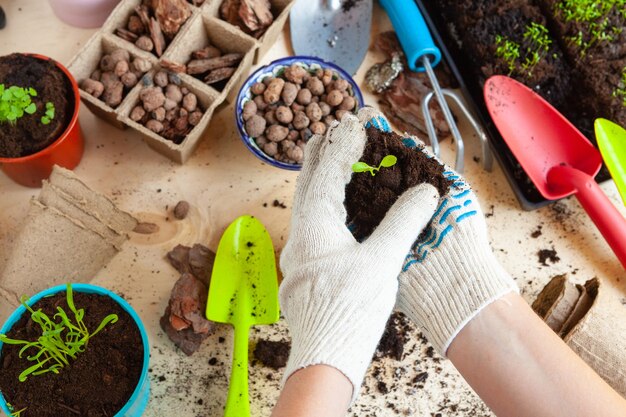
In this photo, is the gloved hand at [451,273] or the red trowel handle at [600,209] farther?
the red trowel handle at [600,209]

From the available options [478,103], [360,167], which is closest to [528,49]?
[478,103]

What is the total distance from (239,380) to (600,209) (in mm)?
771

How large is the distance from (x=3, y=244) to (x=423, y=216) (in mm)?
794

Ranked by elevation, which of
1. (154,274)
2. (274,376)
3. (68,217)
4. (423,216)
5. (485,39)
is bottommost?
(274,376)

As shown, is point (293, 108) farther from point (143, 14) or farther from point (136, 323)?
point (136, 323)

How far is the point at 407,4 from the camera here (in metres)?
1.31

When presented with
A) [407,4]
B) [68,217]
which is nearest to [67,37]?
[68,217]

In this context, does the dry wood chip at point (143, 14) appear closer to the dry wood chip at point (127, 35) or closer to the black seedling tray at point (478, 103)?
the dry wood chip at point (127, 35)

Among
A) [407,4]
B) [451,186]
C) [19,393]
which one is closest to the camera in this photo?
[19,393]

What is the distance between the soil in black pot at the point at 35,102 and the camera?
1.06 metres

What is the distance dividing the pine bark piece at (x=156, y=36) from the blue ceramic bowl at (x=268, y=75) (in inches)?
7.3

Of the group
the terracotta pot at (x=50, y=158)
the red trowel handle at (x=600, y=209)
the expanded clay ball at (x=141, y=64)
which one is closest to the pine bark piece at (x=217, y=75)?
the expanded clay ball at (x=141, y=64)

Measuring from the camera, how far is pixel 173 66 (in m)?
1.18

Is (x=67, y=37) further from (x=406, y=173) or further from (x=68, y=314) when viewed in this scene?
(x=406, y=173)
